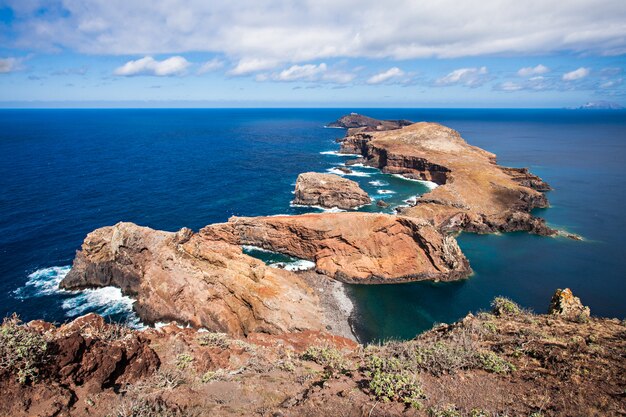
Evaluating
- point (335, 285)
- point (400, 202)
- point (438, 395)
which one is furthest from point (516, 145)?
point (438, 395)

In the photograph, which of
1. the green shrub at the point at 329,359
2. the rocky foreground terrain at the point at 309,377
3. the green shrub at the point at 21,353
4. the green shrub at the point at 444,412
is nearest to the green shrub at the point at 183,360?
the rocky foreground terrain at the point at 309,377

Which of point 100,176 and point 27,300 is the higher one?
point 100,176

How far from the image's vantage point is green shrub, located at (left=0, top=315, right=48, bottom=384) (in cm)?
846

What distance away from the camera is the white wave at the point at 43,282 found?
34.9 metres

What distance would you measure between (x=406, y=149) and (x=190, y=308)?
81.6 m

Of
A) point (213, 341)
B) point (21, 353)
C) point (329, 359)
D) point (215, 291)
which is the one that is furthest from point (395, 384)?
point (215, 291)

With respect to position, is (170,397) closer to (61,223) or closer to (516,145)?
(61,223)

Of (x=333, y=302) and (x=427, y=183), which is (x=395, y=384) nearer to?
(x=333, y=302)

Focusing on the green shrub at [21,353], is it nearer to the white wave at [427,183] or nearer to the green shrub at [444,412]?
the green shrub at [444,412]

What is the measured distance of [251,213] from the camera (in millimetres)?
58719

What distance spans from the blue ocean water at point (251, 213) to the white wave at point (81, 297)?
0.17 metres

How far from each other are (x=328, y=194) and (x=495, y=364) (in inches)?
2112

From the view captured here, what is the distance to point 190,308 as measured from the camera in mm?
27875

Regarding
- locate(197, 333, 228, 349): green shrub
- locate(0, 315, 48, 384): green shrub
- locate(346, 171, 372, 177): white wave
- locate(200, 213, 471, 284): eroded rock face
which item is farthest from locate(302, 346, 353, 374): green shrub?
locate(346, 171, 372, 177): white wave
